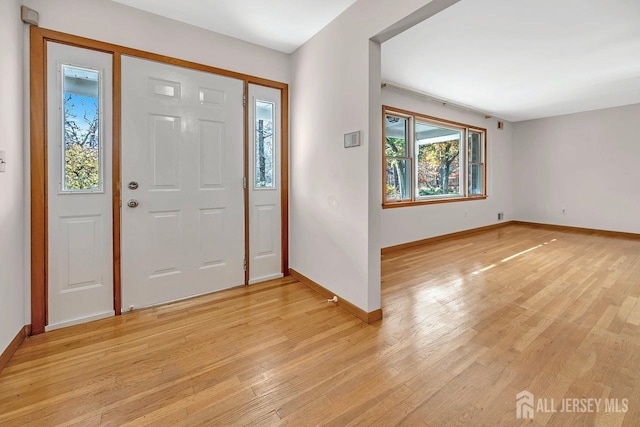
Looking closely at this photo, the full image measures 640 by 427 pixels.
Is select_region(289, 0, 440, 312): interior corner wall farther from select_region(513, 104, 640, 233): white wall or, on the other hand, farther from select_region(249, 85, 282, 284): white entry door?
select_region(513, 104, 640, 233): white wall

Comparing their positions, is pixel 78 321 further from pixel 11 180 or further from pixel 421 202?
pixel 421 202

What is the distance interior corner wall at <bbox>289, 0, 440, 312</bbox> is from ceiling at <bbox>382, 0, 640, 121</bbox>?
2.75 ft

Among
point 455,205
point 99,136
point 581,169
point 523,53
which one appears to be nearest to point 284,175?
point 99,136

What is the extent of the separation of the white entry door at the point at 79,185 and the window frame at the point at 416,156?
342cm

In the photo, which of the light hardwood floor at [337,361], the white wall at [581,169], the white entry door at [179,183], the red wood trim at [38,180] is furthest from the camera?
the white wall at [581,169]

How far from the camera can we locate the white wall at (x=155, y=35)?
2078 millimetres

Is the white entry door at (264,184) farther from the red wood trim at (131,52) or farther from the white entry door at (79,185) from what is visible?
the white entry door at (79,185)

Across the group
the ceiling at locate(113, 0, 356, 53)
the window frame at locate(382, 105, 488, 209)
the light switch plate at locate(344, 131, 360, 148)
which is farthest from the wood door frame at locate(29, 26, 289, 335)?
the window frame at locate(382, 105, 488, 209)

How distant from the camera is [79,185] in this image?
2.17m

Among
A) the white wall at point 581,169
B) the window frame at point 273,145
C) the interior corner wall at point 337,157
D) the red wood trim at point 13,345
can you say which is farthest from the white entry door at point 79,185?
the white wall at point 581,169

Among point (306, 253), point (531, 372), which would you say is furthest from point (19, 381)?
point (531, 372)

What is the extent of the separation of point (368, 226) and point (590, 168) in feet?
21.3

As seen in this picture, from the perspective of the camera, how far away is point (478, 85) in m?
4.23

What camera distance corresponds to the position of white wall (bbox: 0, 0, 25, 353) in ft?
5.54
